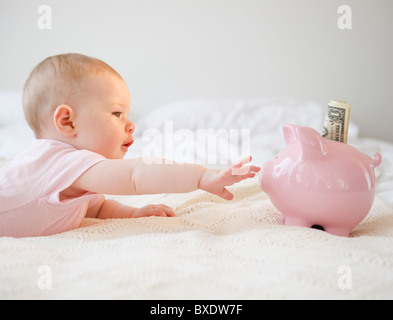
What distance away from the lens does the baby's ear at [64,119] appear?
0.93m

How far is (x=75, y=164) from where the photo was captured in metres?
0.86

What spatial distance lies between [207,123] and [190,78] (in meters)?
0.60

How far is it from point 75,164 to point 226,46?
6.34 ft

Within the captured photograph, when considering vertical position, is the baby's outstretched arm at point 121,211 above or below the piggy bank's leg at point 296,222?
below

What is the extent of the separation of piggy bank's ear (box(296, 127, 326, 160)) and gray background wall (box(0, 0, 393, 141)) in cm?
186

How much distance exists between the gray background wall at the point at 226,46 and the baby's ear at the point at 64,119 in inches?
71.0

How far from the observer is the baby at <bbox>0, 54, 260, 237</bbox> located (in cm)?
82

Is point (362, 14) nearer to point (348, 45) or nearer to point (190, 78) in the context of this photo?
point (348, 45)

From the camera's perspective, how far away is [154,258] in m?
0.65
